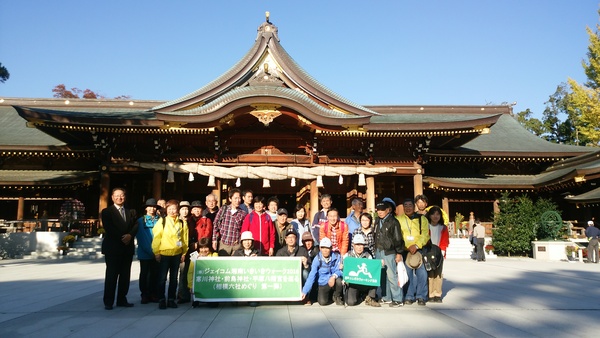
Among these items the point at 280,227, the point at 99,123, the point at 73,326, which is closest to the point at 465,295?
the point at 280,227

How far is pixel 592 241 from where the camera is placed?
13492 mm

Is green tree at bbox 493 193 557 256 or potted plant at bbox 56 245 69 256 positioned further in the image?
green tree at bbox 493 193 557 256

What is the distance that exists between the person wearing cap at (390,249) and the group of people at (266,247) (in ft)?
0.05

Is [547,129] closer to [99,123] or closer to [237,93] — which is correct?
[237,93]

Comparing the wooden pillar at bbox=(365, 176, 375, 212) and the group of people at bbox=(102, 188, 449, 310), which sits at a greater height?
→ the wooden pillar at bbox=(365, 176, 375, 212)

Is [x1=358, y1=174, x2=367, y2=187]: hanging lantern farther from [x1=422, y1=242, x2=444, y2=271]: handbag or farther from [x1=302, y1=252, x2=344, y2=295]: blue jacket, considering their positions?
[x1=302, y1=252, x2=344, y2=295]: blue jacket

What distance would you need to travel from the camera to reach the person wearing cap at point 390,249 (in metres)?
6.06

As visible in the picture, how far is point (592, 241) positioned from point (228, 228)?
13595 mm

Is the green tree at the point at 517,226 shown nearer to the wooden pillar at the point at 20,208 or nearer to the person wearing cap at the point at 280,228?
the person wearing cap at the point at 280,228

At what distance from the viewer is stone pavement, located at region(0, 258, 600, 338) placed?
451 centimetres

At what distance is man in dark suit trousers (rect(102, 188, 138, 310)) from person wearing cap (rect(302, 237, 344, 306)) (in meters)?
2.78

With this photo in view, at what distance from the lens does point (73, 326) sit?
187 inches

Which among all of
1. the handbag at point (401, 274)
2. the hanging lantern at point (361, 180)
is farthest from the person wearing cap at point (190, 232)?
the hanging lantern at point (361, 180)

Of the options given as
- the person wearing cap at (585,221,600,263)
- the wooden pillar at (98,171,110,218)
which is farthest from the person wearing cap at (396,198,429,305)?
the wooden pillar at (98,171,110,218)
